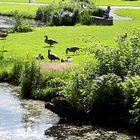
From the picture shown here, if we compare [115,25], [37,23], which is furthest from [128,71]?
[37,23]

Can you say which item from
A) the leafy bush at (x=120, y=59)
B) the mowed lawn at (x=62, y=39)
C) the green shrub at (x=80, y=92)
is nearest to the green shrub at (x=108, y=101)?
the green shrub at (x=80, y=92)

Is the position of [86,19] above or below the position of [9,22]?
above

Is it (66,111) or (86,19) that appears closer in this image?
(66,111)

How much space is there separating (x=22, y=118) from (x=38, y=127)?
5.85 feet

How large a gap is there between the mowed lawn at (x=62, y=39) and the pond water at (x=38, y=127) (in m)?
8.05

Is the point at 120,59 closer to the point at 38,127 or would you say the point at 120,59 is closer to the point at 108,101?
the point at 108,101

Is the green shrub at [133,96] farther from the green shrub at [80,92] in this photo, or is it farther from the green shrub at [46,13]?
the green shrub at [46,13]

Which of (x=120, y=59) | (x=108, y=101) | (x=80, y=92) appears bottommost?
(x=108, y=101)

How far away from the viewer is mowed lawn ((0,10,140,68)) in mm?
42078

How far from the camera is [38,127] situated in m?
27.3

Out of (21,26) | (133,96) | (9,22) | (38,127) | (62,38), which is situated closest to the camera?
(133,96)

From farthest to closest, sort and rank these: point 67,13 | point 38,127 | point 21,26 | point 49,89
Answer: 1. point 67,13
2. point 21,26
3. point 49,89
4. point 38,127

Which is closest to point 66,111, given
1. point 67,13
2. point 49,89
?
point 49,89

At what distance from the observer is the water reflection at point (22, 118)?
26.1 metres
